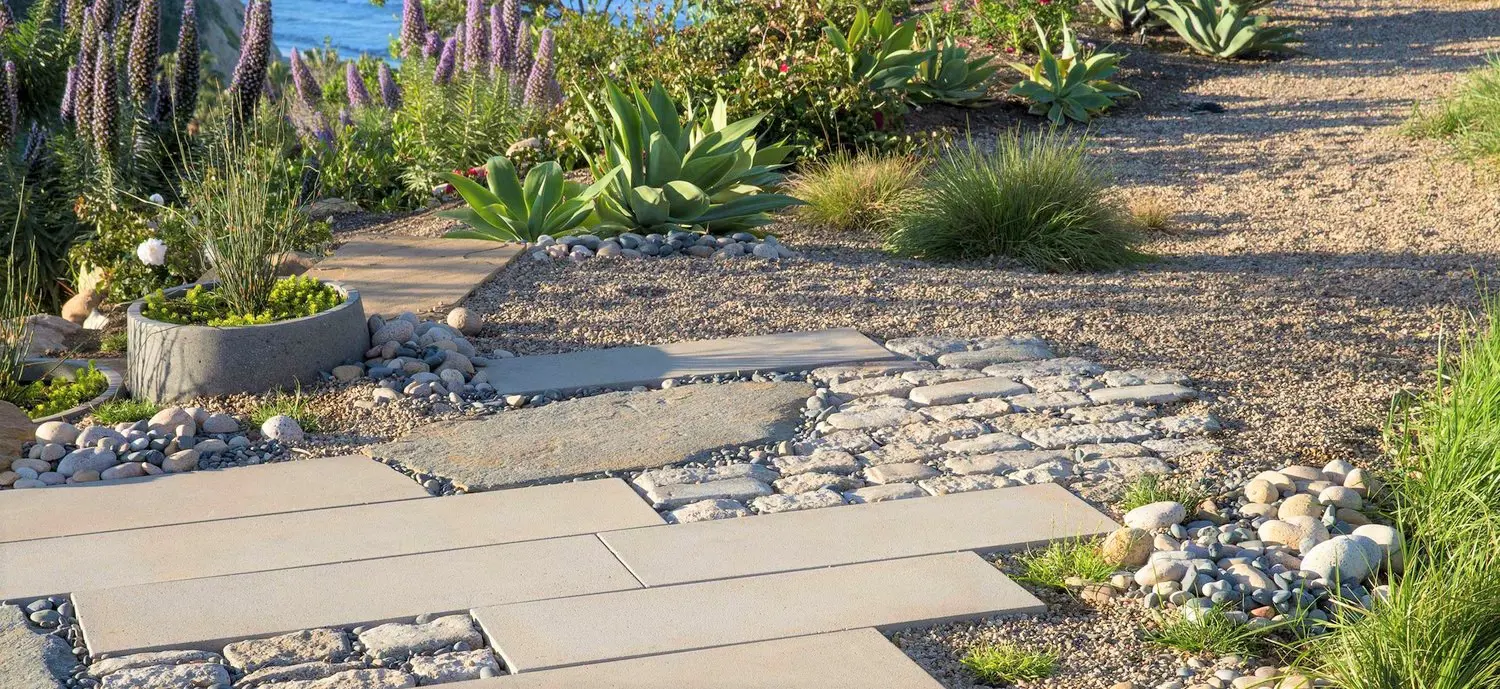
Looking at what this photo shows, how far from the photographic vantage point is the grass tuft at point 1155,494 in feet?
11.8

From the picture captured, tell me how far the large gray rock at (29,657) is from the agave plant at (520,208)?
3.80 m

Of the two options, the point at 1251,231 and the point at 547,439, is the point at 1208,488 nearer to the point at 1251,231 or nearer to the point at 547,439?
the point at 547,439

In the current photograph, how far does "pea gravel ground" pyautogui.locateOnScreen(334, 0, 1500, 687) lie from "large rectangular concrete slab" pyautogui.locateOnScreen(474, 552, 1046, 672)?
4.5 inches

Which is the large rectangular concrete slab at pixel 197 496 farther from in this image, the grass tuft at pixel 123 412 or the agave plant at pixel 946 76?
the agave plant at pixel 946 76

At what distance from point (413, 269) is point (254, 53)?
4.87 ft

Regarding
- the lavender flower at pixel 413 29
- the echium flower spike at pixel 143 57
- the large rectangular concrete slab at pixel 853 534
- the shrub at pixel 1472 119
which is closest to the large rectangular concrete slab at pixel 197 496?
the large rectangular concrete slab at pixel 853 534

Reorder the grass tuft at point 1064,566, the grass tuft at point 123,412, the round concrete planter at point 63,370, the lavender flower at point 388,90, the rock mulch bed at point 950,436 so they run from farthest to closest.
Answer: the lavender flower at point 388,90 < the round concrete planter at point 63,370 < the grass tuft at point 123,412 < the rock mulch bed at point 950,436 < the grass tuft at point 1064,566

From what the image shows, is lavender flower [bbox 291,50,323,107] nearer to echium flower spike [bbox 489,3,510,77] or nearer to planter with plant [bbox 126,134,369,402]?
echium flower spike [bbox 489,3,510,77]

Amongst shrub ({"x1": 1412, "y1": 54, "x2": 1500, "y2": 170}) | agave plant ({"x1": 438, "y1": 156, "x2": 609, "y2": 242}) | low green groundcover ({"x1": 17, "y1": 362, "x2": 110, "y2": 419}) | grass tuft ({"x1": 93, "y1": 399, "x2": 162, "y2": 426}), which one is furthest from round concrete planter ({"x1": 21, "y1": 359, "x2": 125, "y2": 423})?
shrub ({"x1": 1412, "y1": 54, "x2": 1500, "y2": 170})

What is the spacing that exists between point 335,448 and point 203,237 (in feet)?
4.25

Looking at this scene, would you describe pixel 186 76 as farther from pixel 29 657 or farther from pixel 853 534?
pixel 853 534

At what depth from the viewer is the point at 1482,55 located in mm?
12062

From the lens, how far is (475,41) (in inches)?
351

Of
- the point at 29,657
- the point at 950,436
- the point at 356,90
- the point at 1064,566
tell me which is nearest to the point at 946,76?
the point at 356,90
